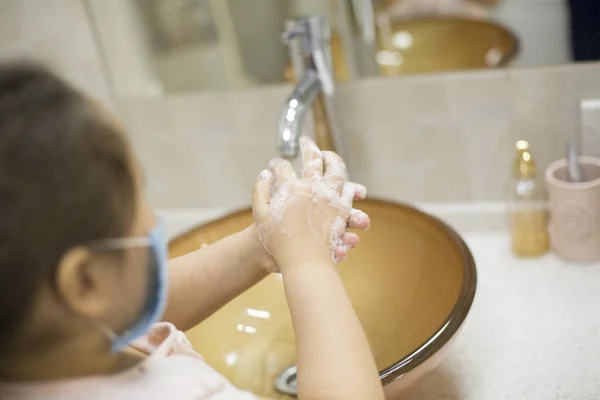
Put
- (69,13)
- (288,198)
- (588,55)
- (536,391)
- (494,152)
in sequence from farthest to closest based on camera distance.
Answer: (69,13) < (494,152) < (588,55) < (536,391) < (288,198)

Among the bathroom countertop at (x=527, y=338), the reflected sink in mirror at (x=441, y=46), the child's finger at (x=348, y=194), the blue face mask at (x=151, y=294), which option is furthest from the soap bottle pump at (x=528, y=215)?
the blue face mask at (x=151, y=294)

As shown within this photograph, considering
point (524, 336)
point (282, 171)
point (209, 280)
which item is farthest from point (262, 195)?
point (524, 336)

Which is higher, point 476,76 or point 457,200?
point 476,76

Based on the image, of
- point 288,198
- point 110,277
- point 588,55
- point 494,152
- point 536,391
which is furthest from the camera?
point 494,152

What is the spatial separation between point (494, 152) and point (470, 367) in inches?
13.6

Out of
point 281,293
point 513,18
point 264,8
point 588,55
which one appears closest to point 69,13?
point 264,8

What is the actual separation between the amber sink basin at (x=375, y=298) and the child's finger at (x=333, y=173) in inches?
7.0

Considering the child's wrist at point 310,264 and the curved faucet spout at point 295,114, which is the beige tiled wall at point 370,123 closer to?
the curved faucet spout at point 295,114

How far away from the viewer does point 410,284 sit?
2.67 ft

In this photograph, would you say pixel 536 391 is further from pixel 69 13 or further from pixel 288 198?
pixel 69 13

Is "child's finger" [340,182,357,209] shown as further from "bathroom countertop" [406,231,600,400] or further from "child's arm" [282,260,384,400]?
"bathroom countertop" [406,231,600,400]

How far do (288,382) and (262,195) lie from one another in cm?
26

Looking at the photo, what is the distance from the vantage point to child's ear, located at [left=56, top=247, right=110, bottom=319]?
16.8 inches

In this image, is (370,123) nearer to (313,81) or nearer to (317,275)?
(313,81)
